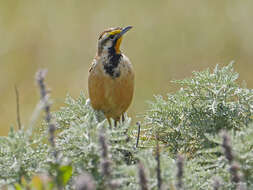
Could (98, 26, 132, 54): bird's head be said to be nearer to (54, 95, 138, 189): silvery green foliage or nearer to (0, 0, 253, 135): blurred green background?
(54, 95, 138, 189): silvery green foliage

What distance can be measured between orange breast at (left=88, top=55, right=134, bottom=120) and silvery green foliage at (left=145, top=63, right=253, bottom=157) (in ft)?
3.07

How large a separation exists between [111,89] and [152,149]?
156 centimetres

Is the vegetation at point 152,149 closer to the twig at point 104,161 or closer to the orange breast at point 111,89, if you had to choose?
the twig at point 104,161

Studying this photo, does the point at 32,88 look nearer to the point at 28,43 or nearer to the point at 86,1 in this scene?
A: the point at 28,43

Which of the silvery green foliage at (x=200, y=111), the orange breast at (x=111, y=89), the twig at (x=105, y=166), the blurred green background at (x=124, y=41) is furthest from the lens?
the blurred green background at (x=124, y=41)

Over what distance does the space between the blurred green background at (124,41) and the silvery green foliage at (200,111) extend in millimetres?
3237

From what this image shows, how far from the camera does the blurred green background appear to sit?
6.78 meters

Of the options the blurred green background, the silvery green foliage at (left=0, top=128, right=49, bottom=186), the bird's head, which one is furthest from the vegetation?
the blurred green background

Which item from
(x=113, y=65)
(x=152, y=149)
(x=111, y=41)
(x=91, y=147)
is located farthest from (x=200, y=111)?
(x=111, y=41)

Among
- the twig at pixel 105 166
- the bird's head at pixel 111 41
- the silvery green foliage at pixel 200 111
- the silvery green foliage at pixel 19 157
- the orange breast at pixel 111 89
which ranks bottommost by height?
the twig at pixel 105 166

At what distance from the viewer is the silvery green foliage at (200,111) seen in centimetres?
274

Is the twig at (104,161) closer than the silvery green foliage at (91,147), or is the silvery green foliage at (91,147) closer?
the twig at (104,161)

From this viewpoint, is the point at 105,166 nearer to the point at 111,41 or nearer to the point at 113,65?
the point at 113,65

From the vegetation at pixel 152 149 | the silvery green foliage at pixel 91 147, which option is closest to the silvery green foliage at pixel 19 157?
the vegetation at pixel 152 149
